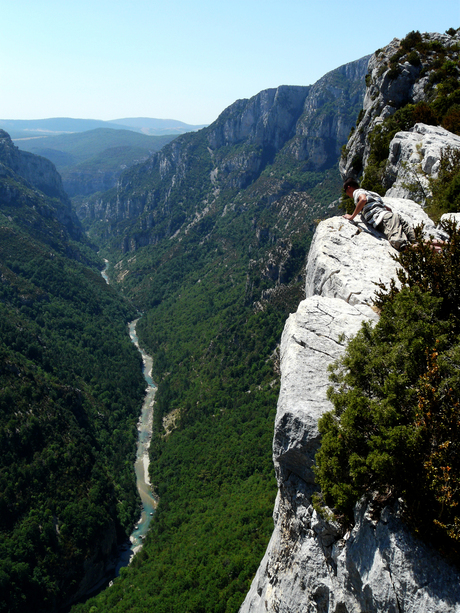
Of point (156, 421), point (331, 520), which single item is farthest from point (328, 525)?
point (156, 421)

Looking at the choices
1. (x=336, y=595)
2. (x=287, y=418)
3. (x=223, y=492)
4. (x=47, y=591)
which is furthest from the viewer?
(x=223, y=492)

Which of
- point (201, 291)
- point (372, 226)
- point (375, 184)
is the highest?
Result: point (375, 184)

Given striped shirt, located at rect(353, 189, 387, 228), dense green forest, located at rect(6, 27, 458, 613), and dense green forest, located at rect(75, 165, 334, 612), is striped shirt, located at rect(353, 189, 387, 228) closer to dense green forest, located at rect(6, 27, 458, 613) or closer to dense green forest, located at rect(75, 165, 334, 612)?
dense green forest, located at rect(6, 27, 458, 613)

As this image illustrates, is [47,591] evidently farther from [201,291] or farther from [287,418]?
[201,291]

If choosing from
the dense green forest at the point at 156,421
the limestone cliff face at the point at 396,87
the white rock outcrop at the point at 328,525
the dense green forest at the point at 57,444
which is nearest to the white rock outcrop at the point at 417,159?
the dense green forest at the point at 156,421

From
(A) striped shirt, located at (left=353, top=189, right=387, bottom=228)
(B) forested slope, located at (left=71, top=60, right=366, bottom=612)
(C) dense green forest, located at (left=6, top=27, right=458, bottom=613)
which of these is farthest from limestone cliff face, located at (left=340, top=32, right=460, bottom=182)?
(B) forested slope, located at (left=71, top=60, right=366, bottom=612)

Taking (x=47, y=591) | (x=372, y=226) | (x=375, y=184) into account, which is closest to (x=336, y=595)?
(x=372, y=226)

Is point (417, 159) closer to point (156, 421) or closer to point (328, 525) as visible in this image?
point (328, 525)
